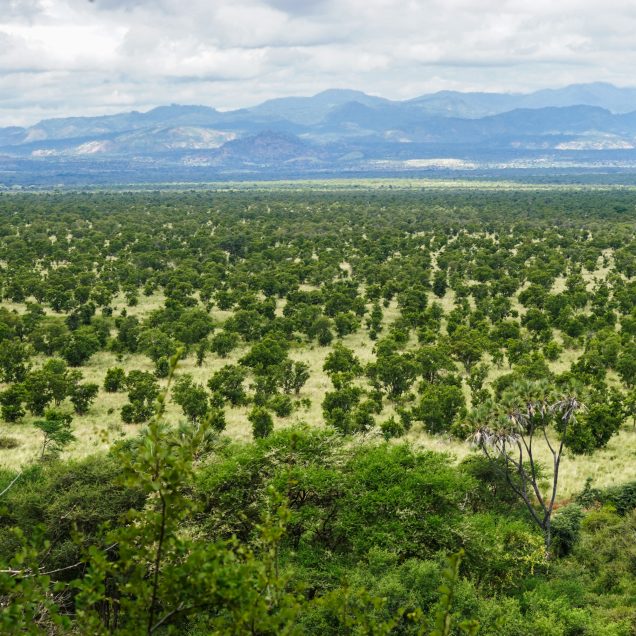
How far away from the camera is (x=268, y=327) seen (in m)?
59.2

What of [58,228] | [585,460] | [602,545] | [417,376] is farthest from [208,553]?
[58,228]

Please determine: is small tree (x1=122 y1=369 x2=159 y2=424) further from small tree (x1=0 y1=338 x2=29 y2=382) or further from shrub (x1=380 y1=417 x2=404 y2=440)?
shrub (x1=380 y1=417 x2=404 y2=440)

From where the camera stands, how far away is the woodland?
7758 mm

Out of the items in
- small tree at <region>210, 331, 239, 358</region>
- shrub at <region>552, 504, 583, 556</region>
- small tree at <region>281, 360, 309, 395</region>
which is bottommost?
shrub at <region>552, 504, 583, 556</region>

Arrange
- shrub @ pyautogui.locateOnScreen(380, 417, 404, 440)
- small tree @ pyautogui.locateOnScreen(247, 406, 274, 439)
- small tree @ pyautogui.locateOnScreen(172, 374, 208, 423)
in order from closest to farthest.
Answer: small tree @ pyautogui.locateOnScreen(247, 406, 274, 439) < shrub @ pyautogui.locateOnScreen(380, 417, 404, 440) < small tree @ pyautogui.locateOnScreen(172, 374, 208, 423)

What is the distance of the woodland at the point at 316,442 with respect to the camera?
776cm

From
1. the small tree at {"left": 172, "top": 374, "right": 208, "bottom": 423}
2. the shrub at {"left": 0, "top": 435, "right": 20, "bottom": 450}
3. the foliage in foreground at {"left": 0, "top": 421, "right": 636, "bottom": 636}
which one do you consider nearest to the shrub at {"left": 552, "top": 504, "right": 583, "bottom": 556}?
the foliage in foreground at {"left": 0, "top": 421, "right": 636, "bottom": 636}

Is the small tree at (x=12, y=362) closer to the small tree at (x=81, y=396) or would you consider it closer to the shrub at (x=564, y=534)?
the small tree at (x=81, y=396)

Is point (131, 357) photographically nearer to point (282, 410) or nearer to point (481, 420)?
point (282, 410)

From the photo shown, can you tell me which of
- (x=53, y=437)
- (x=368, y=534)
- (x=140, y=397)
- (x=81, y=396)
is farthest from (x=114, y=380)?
(x=368, y=534)

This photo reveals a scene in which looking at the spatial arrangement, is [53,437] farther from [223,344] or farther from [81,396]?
[223,344]

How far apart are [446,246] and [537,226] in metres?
35.4

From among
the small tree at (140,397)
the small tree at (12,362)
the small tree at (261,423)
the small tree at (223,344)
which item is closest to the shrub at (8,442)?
the small tree at (140,397)

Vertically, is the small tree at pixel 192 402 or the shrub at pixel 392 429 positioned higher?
the small tree at pixel 192 402
